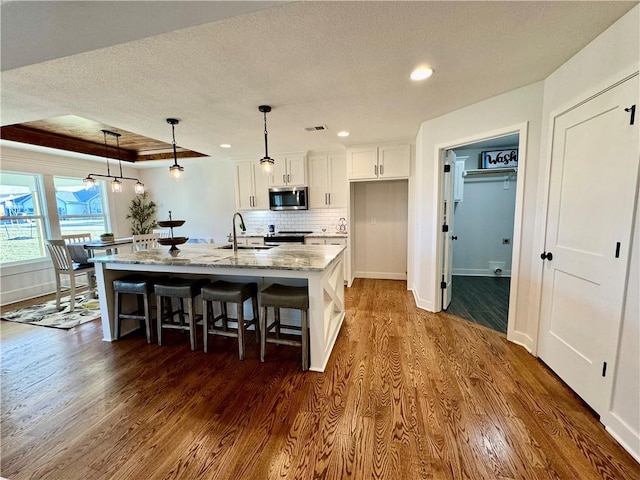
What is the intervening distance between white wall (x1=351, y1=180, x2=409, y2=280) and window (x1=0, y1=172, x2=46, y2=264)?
5.41 metres

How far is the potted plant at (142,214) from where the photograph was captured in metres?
6.12

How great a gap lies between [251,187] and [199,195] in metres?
1.59

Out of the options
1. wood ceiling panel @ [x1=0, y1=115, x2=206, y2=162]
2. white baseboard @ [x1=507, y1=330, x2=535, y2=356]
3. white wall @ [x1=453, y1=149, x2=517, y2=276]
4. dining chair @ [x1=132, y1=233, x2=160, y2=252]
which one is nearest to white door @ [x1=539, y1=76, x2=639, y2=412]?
white baseboard @ [x1=507, y1=330, x2=535, y2=356]

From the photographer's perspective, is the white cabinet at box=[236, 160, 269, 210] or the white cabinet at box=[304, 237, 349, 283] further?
the white cabinet at box=[236, 160, 269, 210]

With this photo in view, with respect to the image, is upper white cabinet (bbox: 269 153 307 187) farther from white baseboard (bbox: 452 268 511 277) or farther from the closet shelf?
white baseboard (bbox: 452 268 511 277)

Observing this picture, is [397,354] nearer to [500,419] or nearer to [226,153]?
[500,419]

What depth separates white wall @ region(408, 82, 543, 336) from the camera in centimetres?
240

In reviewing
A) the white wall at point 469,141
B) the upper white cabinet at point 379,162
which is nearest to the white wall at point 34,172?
the upper white cabinet at point 379,162

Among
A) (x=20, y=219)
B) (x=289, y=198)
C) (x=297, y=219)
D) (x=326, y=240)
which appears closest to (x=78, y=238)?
(x=20, y=219)

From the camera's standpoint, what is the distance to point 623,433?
1498 mm

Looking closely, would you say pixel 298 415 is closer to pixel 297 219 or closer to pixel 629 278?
pixel 629 278

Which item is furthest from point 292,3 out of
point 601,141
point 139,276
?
point 139,276

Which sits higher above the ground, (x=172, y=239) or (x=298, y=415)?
(x=172, y=239)

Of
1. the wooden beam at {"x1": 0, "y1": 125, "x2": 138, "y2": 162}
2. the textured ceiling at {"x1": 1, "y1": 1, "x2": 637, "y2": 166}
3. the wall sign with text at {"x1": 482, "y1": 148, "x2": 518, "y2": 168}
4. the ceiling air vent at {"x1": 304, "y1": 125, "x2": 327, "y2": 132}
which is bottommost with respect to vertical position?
the wall sign with text at {"x1": 482, "y1": 148, "x2": 518, "y2": 168}
